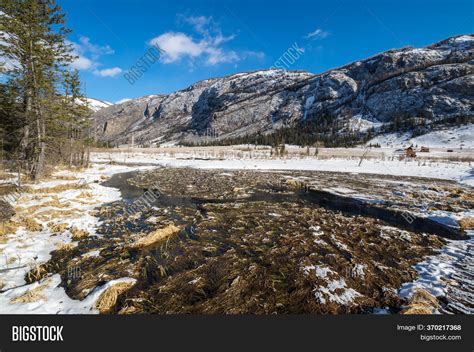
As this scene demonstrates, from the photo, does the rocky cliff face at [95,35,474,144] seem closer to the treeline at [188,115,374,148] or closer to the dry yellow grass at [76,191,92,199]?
the treeline at [188,115,374,148]

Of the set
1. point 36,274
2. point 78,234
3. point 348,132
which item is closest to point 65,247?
point 78,234

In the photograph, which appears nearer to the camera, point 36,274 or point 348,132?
point 36,274

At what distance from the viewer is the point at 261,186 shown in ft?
60.3

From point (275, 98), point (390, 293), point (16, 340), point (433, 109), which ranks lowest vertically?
point (16, 340)

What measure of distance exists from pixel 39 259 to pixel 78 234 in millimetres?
1704

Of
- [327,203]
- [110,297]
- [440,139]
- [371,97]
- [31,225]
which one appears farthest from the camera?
[371,97]

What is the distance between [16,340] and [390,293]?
24.2ft

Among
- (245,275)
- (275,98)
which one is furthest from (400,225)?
(275,98)

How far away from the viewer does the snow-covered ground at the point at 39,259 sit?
4289 mm

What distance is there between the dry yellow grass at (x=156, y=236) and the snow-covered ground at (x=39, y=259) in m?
2.23

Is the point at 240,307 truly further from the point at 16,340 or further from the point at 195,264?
the point at 16,340

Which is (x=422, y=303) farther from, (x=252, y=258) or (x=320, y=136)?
(x=320, y=136)

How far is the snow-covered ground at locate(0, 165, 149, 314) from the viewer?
429 cm

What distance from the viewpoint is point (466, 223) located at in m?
9.45
